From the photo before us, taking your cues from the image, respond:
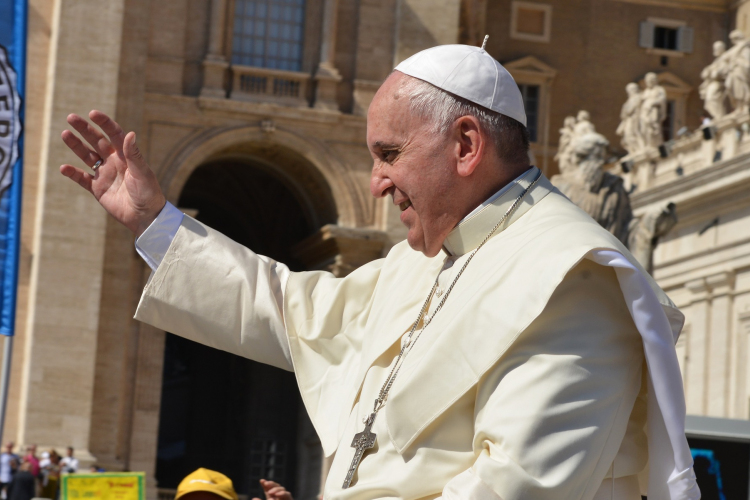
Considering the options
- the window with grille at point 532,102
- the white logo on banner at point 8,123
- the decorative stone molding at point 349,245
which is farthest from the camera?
the window with grille at point 532,102

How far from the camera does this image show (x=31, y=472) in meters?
18.8

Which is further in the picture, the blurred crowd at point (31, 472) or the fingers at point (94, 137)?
the blurred crowd at point (31, 472)

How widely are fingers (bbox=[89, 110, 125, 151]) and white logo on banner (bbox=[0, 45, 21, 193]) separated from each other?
225 inches

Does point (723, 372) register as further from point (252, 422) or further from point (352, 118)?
point (252, 422)

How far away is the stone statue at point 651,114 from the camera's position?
1048 inches

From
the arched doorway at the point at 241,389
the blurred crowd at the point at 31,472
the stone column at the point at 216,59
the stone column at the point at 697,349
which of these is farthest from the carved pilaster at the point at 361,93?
the blurred crowd at the point at 31,472

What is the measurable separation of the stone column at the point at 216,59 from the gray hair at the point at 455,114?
71.6 feet

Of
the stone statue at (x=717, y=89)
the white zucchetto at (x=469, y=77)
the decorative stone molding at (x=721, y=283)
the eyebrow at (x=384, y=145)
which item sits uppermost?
the stone statue at (x=717, y=89)

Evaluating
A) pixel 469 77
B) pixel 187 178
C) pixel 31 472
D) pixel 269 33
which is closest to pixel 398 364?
pixel 469 77

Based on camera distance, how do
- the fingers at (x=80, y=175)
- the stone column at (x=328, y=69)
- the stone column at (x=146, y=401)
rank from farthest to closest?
the stone column at (x=328, y=69)
the stone column at (x=146, y=401)
the fingers at (x=80, y=175)

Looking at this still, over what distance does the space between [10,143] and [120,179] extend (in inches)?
224

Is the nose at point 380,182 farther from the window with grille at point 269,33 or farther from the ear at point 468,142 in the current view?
the window with grille at point 269,33

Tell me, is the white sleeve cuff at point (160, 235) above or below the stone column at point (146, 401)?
above

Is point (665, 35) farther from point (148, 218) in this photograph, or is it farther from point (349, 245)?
point (148, 218)
